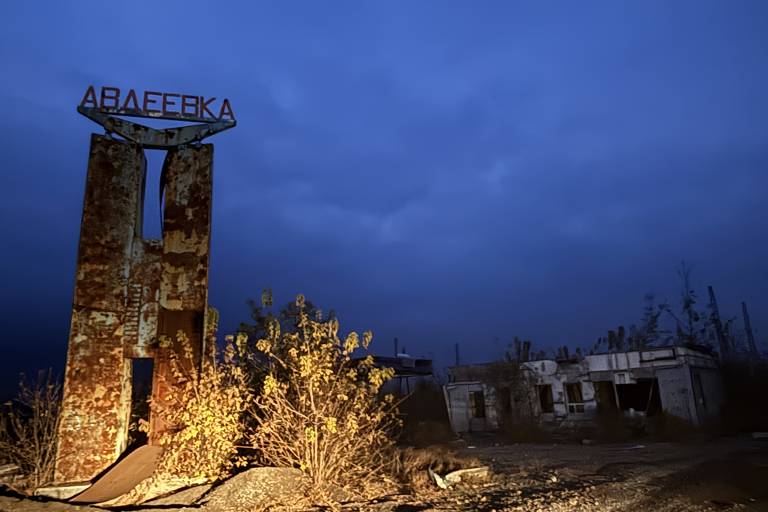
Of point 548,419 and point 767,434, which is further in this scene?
point 548,419

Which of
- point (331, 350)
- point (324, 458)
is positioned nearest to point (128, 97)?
point (331, 350)

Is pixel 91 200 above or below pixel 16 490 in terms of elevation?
above

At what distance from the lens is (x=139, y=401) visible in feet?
28.3

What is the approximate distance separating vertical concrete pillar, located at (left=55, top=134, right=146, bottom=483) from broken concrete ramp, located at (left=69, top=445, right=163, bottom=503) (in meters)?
0.30

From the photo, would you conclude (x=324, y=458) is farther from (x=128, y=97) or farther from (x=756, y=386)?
(x=756, y=386)

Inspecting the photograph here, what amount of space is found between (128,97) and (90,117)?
643 millimetres

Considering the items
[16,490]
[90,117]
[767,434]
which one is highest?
[90,117]

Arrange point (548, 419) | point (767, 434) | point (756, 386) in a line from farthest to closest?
point (756, 386), point (548, 419), point (767, 434)

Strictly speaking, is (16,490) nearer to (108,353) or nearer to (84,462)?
(84,462)

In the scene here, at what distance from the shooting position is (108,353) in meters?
6.87

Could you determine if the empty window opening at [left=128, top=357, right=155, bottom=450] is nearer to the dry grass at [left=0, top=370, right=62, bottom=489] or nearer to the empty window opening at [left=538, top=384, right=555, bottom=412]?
the dry grass at [left=0, top=370, right=62, bottom=489]

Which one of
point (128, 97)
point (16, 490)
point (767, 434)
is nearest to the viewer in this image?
point (16, 490)

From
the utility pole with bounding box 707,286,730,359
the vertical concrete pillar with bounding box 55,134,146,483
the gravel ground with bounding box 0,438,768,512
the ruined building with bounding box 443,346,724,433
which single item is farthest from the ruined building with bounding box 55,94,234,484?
the utility pole with bounding box 707,286,730,359

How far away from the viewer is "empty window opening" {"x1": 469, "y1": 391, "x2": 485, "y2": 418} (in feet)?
76.2
